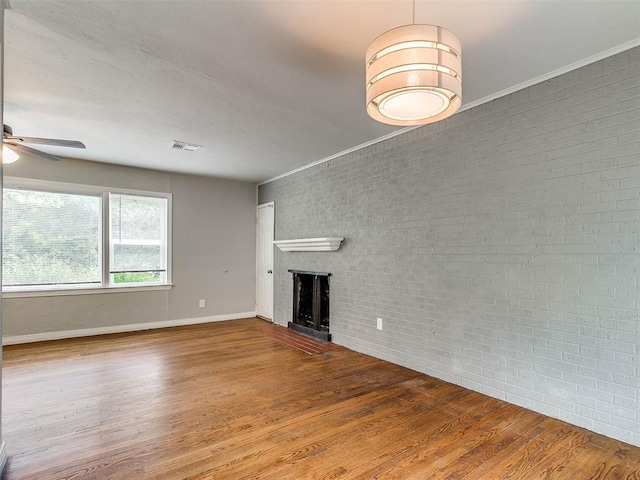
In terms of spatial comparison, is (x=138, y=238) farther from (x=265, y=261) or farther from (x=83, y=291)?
(x=265, y=261)

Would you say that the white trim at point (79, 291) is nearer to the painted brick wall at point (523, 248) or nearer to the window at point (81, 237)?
the window at point (81, 237)

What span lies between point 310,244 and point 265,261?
175 centimetres

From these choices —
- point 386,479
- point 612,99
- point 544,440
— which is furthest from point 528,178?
point 386,479

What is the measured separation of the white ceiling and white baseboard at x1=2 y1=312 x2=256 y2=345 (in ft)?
9.12

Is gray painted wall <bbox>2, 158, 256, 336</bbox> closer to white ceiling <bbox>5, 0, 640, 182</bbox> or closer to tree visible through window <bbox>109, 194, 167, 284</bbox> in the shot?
tree visible through window <bbox>109, 194, 167, 284</bbox>

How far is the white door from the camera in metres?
6.25

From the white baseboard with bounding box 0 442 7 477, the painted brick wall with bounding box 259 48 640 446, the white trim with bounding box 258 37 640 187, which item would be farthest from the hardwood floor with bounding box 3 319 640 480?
the white trim with bounding box 258 37 640 187

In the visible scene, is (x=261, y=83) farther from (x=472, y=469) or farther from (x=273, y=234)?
(x=273, y=234)

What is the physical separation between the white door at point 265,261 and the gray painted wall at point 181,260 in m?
0.15

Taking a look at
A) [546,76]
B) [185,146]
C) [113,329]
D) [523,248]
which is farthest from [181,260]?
[546,76]

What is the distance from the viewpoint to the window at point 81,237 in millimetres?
4617

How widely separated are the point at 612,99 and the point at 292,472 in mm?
3167

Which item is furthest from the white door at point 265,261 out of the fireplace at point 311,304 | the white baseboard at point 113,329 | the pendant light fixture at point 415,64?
the pendant light fixture at point 415,64

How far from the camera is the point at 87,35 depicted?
2.16 metres
